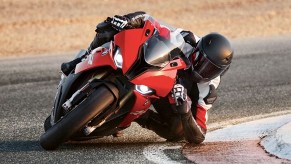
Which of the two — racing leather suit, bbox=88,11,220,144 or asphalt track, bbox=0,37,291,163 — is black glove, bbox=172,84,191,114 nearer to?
racing leather suit, bbox=88,11,220,144

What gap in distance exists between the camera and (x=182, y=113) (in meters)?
7.77

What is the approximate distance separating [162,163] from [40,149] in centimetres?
129

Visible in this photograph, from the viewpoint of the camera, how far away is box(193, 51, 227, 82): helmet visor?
302 inches

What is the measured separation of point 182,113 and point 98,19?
18.1 m

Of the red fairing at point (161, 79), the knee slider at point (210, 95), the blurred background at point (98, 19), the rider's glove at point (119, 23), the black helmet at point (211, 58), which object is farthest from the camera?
the blurred background at point (98, 19)

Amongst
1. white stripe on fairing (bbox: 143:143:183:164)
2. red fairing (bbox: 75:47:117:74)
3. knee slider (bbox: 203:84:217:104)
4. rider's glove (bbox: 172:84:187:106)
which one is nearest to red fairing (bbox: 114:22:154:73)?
red fairing (bbox: 75:47:117:74)

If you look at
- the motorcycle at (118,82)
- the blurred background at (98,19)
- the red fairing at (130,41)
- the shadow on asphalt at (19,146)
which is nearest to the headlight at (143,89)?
the motorcycle at (118,82)

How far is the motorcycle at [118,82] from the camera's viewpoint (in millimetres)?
7320

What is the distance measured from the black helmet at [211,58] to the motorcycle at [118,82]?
15cm

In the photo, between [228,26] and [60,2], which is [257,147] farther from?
[60,2]

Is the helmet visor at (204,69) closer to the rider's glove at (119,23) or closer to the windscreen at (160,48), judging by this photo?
the windscreen at (160,48)

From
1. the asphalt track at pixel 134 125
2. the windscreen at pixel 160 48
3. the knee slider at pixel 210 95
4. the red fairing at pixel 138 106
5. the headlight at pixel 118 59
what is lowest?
the asphalt track at pixel 134 125

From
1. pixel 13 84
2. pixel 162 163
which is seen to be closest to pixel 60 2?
pixel 13 84

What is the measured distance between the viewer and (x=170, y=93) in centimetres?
762
